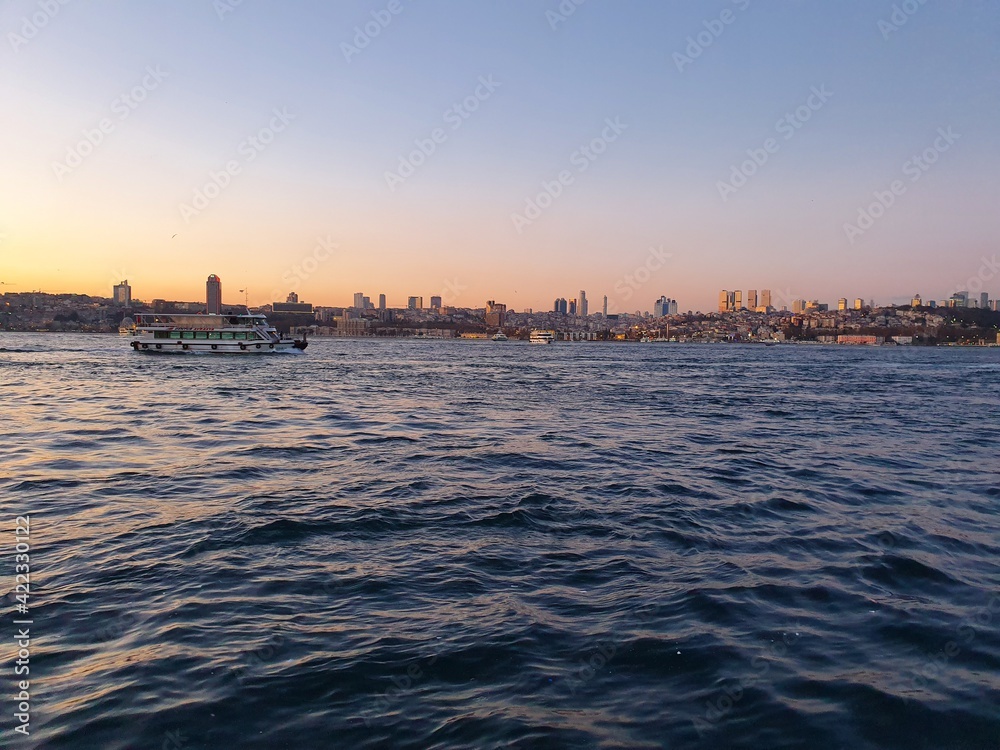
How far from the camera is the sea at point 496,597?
468 centimetres

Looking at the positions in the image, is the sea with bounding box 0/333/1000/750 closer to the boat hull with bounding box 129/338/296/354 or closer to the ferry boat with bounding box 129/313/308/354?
the boat hull with bounding box 129/338/296/354

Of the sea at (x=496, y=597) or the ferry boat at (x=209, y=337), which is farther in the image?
the ferry boat at (x=209, y=337)

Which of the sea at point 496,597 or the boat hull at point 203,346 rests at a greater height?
the boat hull at point 203,346

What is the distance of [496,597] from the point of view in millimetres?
6750

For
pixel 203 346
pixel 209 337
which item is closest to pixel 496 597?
pixel 209 337

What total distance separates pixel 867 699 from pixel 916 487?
30.4 feet

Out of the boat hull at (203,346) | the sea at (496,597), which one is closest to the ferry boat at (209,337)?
the boat hull at (203,346)

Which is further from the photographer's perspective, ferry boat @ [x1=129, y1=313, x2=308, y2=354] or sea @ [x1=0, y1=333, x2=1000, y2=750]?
ferry boat @ [x1=129, y1=313, x2=308, y2=354]

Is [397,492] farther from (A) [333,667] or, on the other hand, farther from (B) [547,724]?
(B) [547,724]

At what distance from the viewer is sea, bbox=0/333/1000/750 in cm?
468

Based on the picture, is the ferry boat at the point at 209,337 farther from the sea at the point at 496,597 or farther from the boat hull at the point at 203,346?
the sea at the point at 496,597

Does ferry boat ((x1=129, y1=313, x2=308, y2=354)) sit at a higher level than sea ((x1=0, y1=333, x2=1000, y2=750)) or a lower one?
higher

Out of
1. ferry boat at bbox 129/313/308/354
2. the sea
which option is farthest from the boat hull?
the sea

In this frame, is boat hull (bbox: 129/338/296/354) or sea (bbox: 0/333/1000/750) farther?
boat hull (bbox: 129/338/296/354)
